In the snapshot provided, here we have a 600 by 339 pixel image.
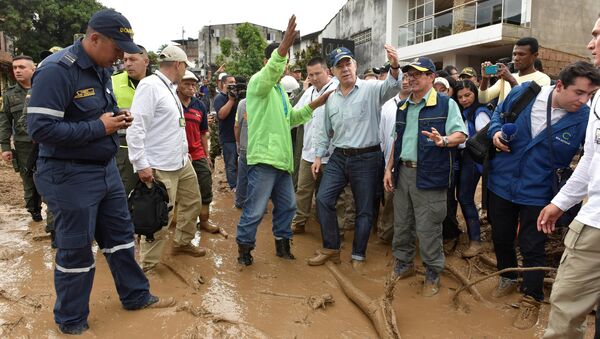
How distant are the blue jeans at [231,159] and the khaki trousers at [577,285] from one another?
569 cm

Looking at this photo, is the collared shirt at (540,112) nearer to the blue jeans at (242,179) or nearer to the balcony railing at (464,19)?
the blue jeans at (242,179)

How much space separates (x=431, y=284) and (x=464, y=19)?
14.2 m

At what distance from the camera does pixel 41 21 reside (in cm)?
2722

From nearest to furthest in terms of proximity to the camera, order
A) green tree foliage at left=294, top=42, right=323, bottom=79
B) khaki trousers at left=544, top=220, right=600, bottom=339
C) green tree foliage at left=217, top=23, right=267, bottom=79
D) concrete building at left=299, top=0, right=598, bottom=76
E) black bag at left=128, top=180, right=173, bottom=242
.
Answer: khaki trousers at left=544, top=220, right=600, bottom=339 → black bag at left=128, top=180, right=173, bottom=242 → concrete building at left=299, top=0, right=598, bottom=76 → green tree foliage at left=294, top=42, right=323, bottom=79 → green tree foliage at left=217, top=23, right=267, bottom=79

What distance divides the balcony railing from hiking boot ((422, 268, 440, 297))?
13.1 meters

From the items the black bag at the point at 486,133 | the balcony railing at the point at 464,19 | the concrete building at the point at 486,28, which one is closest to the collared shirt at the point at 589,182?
the black bag at the point at 486,133

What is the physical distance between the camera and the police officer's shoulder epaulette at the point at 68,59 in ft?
8.66

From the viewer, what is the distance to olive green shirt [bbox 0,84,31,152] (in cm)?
534

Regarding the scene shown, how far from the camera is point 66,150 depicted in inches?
107

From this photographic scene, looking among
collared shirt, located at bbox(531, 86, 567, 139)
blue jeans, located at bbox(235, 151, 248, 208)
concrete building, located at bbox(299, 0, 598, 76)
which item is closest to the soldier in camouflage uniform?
blue jeans, located at bbox(235, 151, 248, 208)

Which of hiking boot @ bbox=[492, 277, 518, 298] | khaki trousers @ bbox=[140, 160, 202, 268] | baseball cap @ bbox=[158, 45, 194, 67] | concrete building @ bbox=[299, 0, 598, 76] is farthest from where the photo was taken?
concrete building @ bbox=[299, 0, 598, 76]

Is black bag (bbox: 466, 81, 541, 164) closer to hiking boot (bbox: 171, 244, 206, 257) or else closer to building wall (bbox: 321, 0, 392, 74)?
hiking boot (bbox: 171, 244, 206, 257)

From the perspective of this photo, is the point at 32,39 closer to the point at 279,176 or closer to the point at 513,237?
the point at 279,176

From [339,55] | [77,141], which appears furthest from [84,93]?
[339,55]
